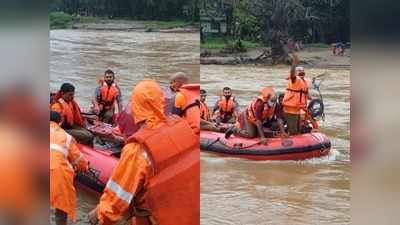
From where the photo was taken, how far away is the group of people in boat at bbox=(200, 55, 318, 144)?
4719 mm

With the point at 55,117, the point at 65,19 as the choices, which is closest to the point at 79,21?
the point at 65,19

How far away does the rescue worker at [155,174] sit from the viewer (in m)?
4.64

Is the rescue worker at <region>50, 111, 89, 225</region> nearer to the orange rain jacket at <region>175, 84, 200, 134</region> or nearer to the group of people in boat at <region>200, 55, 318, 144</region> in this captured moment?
the orange rain jacket at <region>175, 84, 200, 134</region>

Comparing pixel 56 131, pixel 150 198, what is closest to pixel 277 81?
pixel 150 198

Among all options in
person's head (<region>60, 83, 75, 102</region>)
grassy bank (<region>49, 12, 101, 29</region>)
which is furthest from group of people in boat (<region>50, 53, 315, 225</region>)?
grassy bank (<region>49, 12, 101, 29</region>)

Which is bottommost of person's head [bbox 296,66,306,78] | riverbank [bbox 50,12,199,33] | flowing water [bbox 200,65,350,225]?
flowing water [bbox 200,65,350,225]

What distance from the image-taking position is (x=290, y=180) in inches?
186

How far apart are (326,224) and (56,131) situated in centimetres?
182

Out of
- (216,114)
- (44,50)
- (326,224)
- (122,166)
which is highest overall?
(44,50)

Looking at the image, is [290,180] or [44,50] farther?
[44,50]

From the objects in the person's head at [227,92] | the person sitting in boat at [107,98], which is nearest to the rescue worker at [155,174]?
the person sitting in boat at [107,98]

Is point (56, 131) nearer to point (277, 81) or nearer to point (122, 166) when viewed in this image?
point (122, 166)

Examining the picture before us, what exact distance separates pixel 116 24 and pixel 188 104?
723 millimetres

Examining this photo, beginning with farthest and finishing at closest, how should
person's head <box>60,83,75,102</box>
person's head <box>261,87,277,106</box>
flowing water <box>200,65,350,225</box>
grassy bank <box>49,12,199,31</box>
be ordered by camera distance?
1. person's head <box>60,83,75,102</box>
2. grassy bank <box>49,12,199,31</box>
3. person's head <box>261,87,277,106</box>
4. flowing water <box>200,65,350,225</box>
